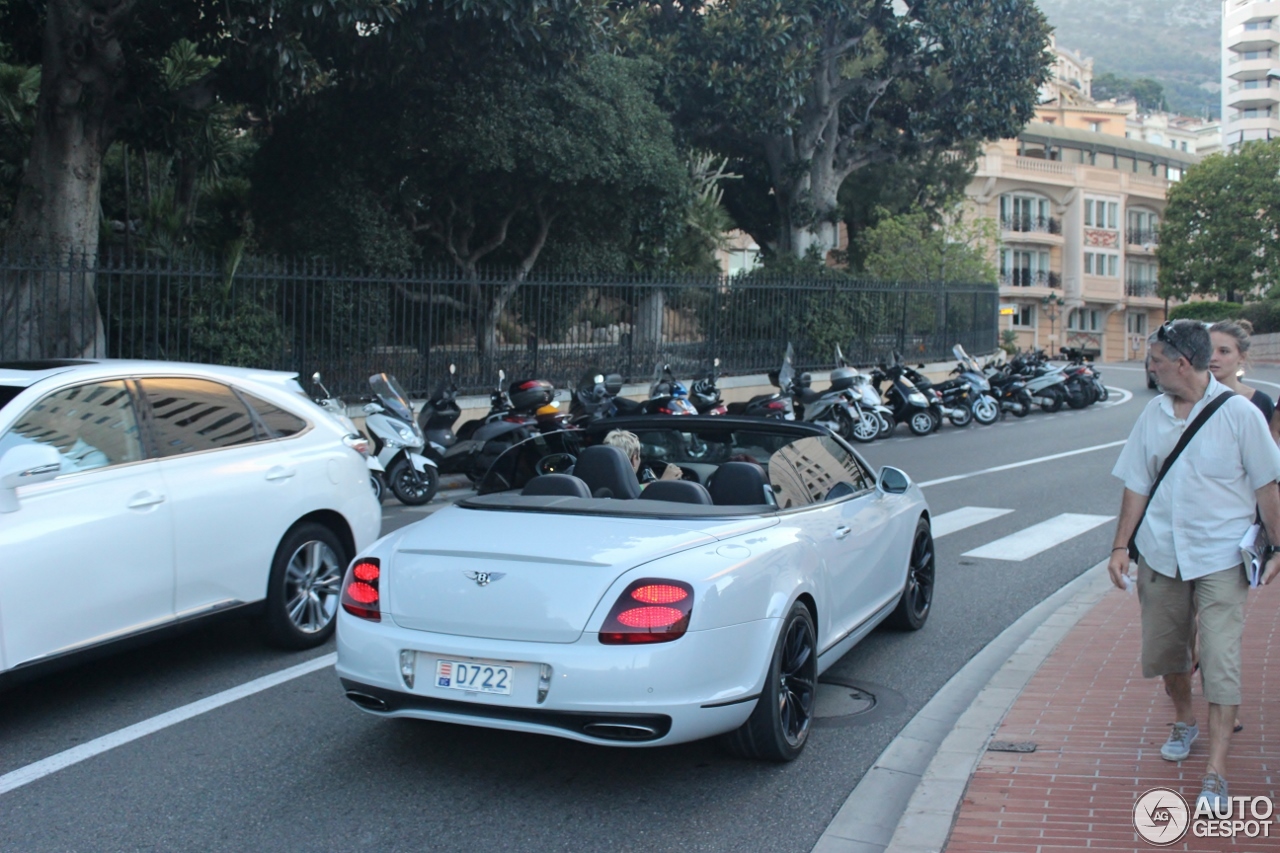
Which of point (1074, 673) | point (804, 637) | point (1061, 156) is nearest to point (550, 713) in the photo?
point (804, 637)

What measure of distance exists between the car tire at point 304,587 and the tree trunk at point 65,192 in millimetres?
8466

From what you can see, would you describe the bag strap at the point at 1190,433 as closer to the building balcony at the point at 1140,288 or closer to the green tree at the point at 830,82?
the green tree at the point at 830,82

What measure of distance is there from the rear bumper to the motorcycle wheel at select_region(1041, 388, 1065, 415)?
22733 millimetres

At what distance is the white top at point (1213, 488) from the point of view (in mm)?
4348

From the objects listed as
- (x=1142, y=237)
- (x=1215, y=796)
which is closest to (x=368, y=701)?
(x=1215, y=796)

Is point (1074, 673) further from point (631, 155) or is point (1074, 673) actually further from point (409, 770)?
point (631, 155)

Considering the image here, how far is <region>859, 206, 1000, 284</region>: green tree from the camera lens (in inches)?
1296

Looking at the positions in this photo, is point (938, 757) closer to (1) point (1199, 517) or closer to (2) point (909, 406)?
(1) point (1199, 517)

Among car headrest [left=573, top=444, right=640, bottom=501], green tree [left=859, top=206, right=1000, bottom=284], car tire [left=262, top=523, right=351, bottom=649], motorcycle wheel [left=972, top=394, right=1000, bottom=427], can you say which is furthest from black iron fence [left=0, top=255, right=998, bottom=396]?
car headrest [left=573, top=444, right=640, bottom=501]

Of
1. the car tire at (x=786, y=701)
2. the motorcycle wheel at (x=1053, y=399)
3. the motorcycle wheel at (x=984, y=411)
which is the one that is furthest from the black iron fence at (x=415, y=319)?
the car tire at (x=786, y=701)

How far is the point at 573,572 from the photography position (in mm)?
4418

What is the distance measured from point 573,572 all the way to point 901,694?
2.32 m

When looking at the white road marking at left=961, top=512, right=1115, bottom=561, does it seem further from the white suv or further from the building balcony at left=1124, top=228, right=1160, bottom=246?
the building balcony at left=1124, top=228, right=1160, bottom=246

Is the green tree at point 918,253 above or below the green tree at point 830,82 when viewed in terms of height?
below
